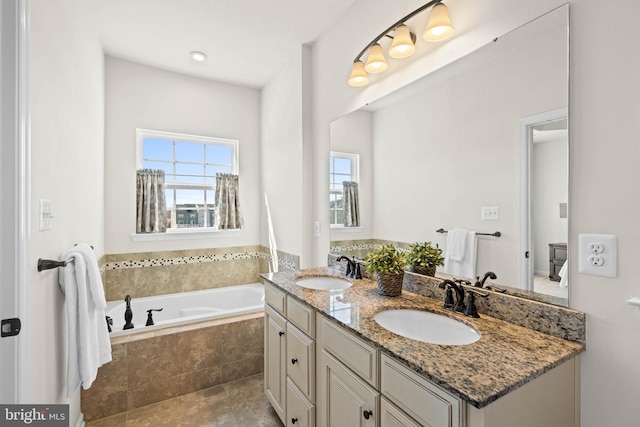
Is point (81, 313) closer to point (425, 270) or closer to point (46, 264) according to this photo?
point (46, 264)

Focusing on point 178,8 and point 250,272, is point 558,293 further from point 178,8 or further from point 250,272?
point 250,272

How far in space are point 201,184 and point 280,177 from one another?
100cm

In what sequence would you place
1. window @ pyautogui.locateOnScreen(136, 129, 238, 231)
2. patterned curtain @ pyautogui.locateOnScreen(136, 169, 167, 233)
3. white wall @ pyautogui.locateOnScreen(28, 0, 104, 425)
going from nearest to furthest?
white wall @ pyautogui.locateOnScreen(28, 0, 104, 425) → patterned curtain @ pyautogui.locateOnScreen(136, 169, 167, 233) → window @ pyautogui.locateOnScreen(136, 129, 238, 231)

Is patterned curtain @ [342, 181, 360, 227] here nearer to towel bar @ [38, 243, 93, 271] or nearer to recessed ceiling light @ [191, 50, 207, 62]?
towel bar @ [38, 243, 93, 271]

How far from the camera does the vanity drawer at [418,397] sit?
2.64ft

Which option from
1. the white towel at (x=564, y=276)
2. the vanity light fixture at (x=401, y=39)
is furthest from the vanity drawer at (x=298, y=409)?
the vanity light fixture at (x=401, y=39)

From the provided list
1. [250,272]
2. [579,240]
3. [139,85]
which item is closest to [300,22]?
[139,85]

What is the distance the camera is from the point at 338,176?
234 cm

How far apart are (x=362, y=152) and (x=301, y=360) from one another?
1370 mm

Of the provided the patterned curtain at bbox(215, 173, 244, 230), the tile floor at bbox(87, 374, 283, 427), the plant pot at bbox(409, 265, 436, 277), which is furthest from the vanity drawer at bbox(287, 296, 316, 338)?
the patterned curtain at bbox(215, 173, 244, 230)

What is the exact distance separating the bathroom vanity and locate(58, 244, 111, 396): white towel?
974 millimetres

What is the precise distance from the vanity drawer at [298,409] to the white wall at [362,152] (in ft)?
3.35

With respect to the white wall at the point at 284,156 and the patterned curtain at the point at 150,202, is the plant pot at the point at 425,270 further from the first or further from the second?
the patterned curtain at the point at 150,202

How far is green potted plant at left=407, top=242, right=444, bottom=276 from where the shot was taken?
1.60 metres
